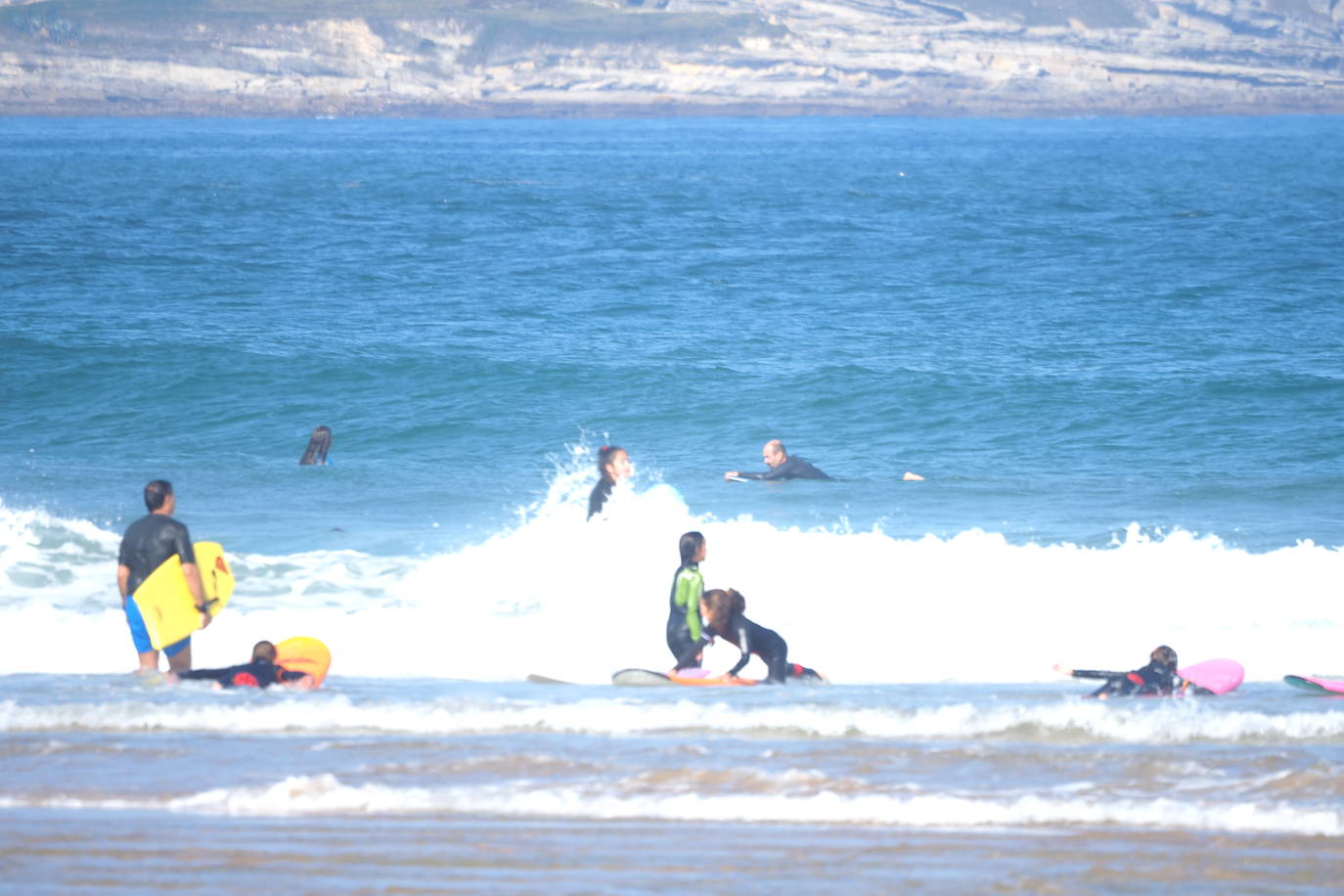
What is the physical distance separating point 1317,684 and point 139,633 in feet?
23.7

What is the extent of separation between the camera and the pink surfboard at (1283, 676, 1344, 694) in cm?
826

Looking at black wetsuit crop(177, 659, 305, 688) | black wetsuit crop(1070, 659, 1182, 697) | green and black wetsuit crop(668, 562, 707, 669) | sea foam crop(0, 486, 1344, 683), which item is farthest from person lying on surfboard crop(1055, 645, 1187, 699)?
black wetsuit crop(177, 659, 305, 688)

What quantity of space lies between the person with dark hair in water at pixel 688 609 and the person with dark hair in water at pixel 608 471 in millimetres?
2288

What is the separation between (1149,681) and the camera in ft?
27.2

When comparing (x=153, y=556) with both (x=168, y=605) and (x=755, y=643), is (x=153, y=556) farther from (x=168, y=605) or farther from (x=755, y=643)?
(x=755, y=643)

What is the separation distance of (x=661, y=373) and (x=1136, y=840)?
1709cm

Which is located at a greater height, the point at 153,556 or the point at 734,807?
the point at 153,556

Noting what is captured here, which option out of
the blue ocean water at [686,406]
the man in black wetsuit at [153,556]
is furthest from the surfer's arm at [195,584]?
the blue ocean water at [686,406]

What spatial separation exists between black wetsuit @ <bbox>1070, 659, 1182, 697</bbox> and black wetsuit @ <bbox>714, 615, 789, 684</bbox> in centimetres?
192

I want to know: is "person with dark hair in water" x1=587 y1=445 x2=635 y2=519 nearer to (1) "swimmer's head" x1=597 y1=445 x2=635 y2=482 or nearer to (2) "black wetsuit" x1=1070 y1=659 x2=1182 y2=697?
(1) "swimmer's head" x1=597 y1=445 x2=635 y2=482

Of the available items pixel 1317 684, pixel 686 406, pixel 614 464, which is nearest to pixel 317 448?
pixel 686 406

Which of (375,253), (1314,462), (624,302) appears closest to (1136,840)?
(1314,462)

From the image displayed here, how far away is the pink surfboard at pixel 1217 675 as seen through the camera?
8633 millimetres

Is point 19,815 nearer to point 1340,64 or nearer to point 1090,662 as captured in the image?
point 1090,662
